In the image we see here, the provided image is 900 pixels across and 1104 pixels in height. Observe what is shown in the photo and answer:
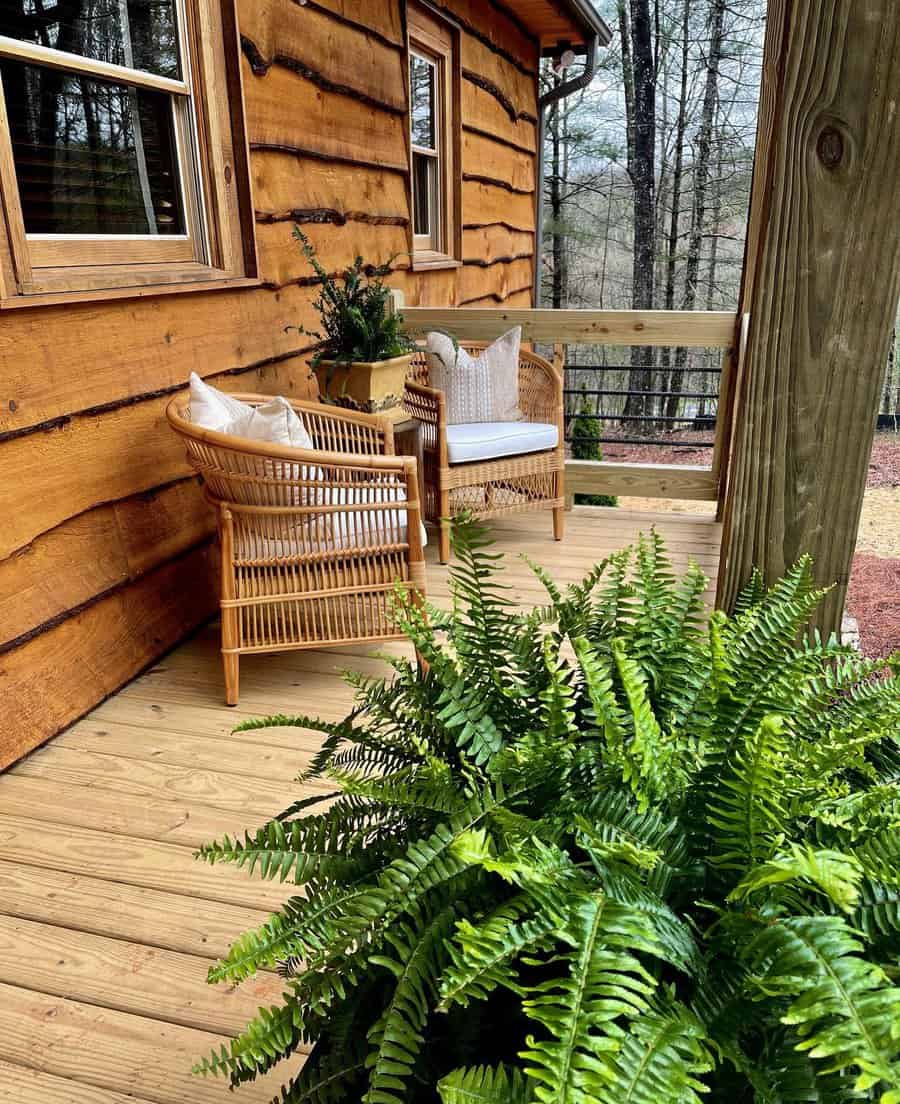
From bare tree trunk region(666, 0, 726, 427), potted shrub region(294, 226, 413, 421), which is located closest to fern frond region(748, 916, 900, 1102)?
potted shrub region(294, 226, 413, 421)

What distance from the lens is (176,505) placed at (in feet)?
9.07

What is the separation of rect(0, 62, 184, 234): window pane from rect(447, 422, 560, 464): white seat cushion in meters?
1.33

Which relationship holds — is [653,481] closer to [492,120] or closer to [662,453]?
[492,120]

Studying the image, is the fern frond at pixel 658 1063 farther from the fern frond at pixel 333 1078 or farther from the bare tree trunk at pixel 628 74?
the bare tree trunk at pixel 628 74

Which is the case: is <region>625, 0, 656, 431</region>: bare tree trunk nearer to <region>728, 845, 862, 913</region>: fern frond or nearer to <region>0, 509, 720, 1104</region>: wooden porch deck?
<region>0, 509, 720, 1104</region>: wooden porch deck

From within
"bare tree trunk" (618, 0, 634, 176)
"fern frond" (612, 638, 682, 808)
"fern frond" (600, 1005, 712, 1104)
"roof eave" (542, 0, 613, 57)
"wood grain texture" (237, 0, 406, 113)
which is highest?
"bare tree trunk" (618, 0, 634, 176)

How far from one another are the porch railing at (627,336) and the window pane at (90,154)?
1.60m

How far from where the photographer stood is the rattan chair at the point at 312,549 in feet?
7.72

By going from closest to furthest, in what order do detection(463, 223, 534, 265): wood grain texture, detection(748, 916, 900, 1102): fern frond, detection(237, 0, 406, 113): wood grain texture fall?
detection(748, 916, 900, 1102): fern frond < detection(237, 0, 406, 113): wood grain texture < detection(463, 223, 534, 265): wood grain texture

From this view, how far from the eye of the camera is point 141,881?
171cm

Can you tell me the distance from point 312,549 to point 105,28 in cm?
155

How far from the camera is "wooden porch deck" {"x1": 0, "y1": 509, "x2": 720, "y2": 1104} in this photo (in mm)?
1323

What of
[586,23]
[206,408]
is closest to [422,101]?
[586,23]

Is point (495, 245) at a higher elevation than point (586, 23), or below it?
below
